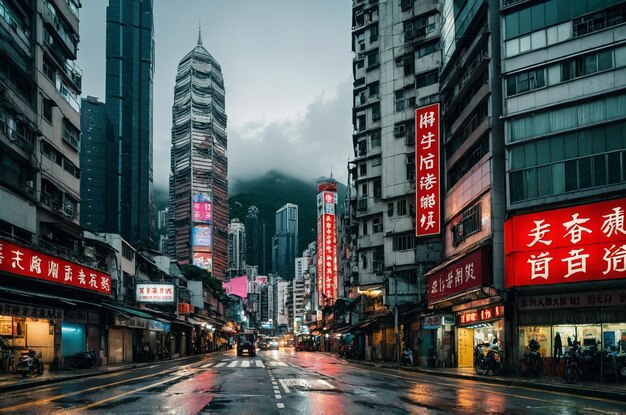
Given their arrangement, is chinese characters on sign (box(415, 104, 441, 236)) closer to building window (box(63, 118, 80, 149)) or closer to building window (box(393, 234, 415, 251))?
building window (box(393, 234, 415, 251))

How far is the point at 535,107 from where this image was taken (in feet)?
105

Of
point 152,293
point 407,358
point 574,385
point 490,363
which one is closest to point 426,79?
point 407,358

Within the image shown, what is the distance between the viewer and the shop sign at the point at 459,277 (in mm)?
33750

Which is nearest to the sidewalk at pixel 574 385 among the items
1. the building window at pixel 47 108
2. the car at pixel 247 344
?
the building window at pixel 47 108

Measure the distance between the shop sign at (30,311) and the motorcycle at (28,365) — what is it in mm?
1903

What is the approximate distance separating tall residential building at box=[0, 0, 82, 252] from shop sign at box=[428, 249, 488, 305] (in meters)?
24.0

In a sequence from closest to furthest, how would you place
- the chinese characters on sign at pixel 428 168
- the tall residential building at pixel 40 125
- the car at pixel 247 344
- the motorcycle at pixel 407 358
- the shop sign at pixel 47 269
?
the shop sign at pixel 47 269
the tall residential building at pixel 40 125
the motorcycle at pixel 407 358
the chinese characters on sign at pixel 428 168
the car at pixel 247 344

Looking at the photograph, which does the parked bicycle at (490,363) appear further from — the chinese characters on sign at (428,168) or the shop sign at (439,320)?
the chinese characters on sign at (428,168)

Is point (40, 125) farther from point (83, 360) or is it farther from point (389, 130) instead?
point (389, 130)

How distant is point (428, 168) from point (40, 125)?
26303 mm

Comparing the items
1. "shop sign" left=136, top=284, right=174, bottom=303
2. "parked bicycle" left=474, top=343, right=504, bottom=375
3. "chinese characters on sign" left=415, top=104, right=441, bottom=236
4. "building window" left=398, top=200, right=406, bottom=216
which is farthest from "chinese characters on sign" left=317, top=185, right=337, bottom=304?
"parked bicycle" left=474, top=343, right=504, bottom=375

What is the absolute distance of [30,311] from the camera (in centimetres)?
3088

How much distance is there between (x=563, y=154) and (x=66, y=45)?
35515 millimetres

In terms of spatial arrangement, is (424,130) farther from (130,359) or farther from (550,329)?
(130,359)
